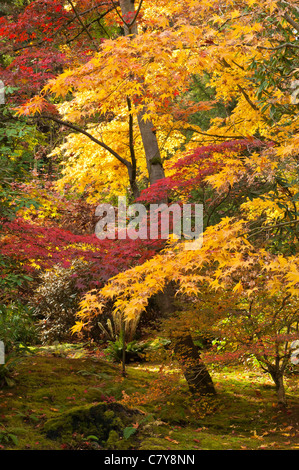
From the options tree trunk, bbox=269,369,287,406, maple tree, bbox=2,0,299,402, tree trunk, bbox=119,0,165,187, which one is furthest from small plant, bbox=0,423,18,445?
tree trunk, bbox=119,0,165,187

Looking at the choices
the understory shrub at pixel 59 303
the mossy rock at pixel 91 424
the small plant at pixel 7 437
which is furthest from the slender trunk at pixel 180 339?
the understory shrub at pixel 59 303

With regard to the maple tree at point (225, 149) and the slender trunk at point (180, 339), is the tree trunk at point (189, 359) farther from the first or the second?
the maple tree at point (225, 149)

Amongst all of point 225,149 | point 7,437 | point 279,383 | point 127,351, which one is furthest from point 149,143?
point 7,437

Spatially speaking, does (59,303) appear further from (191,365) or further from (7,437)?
(7,437)

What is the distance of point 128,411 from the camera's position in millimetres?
4387

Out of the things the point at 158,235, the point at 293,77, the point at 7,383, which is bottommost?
the point at 7,383

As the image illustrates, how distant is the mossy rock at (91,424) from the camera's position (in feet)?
12.8

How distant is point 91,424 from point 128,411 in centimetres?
50

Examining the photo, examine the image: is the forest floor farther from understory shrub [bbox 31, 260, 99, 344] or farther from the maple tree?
understory shrub [bbox 31, 260, 99, 344]

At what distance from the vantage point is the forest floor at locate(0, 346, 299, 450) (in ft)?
12.9
